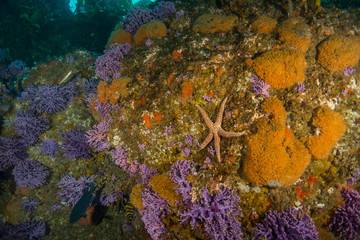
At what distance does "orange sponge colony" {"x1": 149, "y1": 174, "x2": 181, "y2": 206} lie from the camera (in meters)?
3.88

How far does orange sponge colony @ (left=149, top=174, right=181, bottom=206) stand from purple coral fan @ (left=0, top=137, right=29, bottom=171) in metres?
4.89

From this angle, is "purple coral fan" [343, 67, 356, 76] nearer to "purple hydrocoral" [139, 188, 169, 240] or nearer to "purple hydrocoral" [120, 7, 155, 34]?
"purple hydrocoral" [139, 188, 169, 240]

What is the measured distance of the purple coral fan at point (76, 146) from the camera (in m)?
5.60

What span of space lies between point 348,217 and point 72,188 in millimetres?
6807

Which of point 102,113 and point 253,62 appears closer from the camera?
point 253,62

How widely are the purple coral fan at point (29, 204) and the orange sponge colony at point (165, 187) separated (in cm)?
446

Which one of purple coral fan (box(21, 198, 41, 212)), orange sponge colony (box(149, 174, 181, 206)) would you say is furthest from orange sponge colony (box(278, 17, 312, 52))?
purple coral fan (box(21, 198, 41, 212))

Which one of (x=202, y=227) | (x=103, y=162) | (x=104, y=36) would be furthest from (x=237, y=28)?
(x=104, y=36)

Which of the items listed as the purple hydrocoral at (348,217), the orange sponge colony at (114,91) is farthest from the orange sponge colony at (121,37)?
the purple hydrocoral at (348,217)

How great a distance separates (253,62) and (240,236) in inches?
140

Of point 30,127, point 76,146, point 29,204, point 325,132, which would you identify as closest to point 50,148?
point 30,127

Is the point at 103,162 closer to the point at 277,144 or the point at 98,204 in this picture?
the point at 98,204

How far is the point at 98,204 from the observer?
18.2ft

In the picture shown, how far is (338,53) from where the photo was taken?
4094 millimetres
